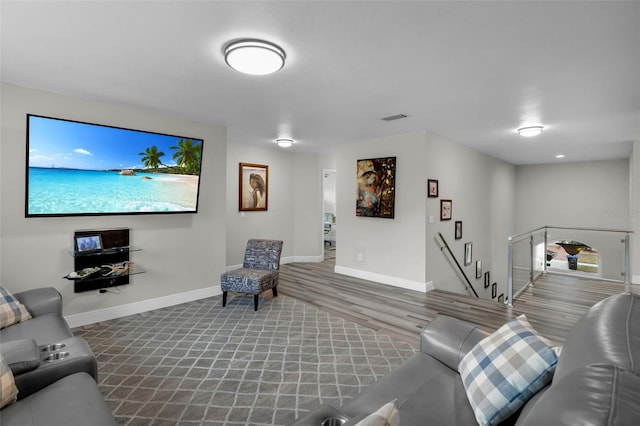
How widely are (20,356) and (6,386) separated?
218mm

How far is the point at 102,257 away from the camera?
3.42 m

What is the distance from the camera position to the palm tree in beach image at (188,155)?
3.83 metres

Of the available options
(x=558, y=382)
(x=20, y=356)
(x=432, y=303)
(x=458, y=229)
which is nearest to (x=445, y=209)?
(x=458, y=229)

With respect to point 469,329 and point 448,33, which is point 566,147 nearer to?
point 448,33

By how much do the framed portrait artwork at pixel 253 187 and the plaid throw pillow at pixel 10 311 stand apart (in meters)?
3.84

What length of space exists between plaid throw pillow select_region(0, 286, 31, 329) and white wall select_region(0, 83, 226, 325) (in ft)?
2.73

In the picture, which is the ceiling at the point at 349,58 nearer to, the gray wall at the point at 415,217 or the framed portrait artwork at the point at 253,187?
the gray wall at the point at 415,217

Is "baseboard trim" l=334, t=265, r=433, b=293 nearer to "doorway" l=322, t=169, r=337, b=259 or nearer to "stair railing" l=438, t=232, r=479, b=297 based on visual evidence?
"stair railing" l=438, t=232, r=479, b=297

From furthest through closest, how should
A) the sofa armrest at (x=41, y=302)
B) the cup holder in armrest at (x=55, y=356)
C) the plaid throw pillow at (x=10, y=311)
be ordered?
the sofa armrest at (x=41, y=302) < the plaid throw pillow at (x=10, y=311) < the cup holder in armrest at (x=55, y=356)

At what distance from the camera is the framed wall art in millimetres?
5000

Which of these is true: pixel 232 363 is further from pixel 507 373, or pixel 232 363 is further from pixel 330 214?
pixel 330 214

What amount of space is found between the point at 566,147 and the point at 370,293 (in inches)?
196

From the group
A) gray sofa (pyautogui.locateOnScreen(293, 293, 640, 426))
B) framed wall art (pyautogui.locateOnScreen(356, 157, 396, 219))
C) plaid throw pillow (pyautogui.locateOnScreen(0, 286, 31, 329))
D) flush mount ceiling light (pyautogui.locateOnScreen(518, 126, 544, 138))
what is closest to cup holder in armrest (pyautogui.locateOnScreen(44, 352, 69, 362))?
plaid throw pillow (pyautogui.locateOnScreen(0, 286, 31, 329))

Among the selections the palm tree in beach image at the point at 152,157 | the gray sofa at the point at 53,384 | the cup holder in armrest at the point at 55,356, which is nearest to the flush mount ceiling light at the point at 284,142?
the palm tree in beach image at the point at 152,157
